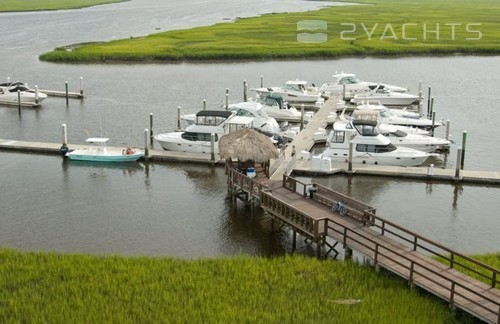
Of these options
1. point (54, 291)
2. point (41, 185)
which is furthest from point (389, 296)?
point (41, 185)

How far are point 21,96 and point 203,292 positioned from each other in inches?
1916

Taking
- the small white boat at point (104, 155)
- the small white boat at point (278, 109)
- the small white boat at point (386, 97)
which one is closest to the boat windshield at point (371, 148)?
the small white boat at point (278, 109)

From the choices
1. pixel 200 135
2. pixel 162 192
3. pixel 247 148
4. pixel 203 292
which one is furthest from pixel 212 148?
pixel 203 292

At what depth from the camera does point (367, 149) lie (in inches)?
1825

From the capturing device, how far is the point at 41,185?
4150 centimetres

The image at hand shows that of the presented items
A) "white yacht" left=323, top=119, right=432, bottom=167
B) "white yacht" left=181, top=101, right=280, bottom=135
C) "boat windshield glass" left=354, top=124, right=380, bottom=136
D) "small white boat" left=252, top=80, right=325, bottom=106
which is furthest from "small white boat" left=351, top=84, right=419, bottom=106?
"white yacht" left=323, top=119, right=432, bottom=167

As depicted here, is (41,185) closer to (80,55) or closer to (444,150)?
(444,150)

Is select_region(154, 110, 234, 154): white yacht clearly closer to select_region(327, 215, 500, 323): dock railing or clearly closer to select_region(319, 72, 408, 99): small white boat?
select_region(327, 215, 500, 323): dock railing

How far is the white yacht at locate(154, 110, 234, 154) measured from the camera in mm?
48062

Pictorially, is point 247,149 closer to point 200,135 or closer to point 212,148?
point 212,148

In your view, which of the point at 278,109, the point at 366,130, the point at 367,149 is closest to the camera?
the point at 367,149

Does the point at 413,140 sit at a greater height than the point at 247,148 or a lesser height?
lesser

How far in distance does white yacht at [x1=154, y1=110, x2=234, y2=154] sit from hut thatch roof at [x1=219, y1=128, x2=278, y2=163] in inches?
352

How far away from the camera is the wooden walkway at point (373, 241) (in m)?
24.1
